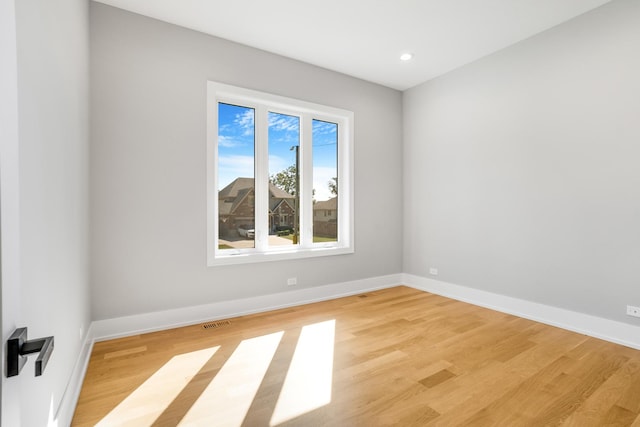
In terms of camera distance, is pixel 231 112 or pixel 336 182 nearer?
pixel 231 112

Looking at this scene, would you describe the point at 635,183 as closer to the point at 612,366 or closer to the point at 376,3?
the point at 612,366

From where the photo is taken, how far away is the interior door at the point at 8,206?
1.81ft

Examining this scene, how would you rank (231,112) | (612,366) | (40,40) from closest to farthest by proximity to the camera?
(40,40) < (612,366) < (231,112)

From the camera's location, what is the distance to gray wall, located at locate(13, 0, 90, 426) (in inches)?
44.2

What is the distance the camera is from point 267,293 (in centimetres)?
367

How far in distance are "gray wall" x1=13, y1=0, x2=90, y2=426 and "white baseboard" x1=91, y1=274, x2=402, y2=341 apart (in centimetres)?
52

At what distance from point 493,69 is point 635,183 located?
1922 mm

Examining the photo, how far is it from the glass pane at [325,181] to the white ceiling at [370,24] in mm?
918

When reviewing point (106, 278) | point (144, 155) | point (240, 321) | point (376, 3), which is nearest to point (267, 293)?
point (240, 321)

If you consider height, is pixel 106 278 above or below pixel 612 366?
above

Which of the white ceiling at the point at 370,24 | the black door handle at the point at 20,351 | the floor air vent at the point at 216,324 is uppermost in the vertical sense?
the white ceiling at the point at 370,24

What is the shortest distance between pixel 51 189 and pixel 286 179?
267 centimetres

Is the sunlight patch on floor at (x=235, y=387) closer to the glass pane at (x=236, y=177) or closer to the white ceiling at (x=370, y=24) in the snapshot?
the glass pane at (x=236, y=177)

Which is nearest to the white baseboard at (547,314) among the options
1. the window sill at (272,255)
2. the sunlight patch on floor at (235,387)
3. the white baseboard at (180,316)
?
the white baseboard at (180,316)
